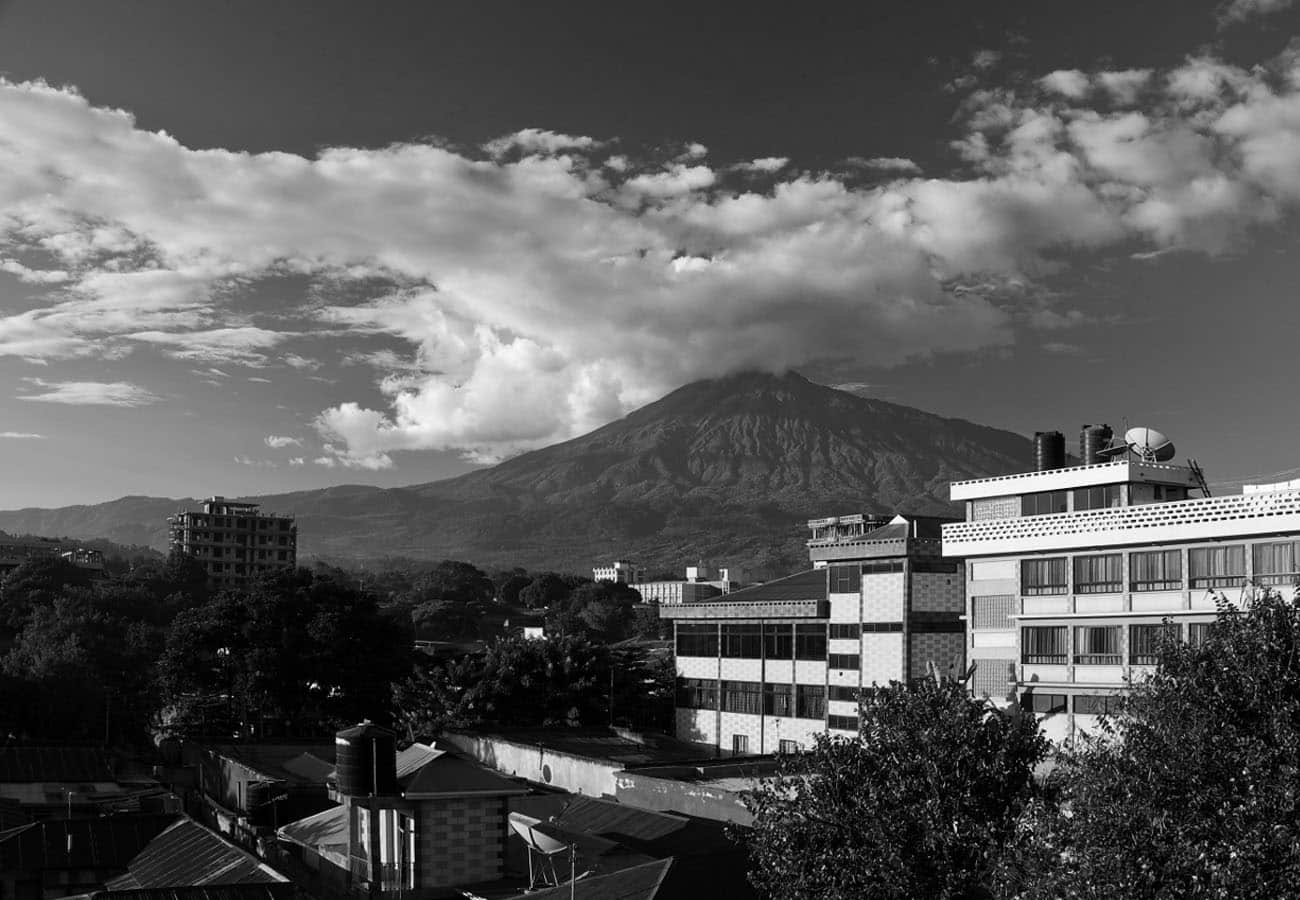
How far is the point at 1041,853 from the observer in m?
13.5

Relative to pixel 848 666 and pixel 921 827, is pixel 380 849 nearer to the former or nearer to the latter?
pixel 921 827

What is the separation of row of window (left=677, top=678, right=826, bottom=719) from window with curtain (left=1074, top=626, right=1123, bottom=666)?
48.1 ft

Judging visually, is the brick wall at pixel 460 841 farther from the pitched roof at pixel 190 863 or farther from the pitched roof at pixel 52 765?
the pitched roof at pixel 52 765

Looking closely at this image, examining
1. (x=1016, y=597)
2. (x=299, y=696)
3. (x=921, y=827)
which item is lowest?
(x=299, y=696)

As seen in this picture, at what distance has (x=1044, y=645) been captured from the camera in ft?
106

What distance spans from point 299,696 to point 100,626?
34.0 m

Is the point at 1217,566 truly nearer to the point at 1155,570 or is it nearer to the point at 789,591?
the point at 1155,570

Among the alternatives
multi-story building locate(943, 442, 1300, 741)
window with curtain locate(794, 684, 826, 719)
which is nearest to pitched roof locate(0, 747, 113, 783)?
window with curtain locate(794, 684, 826, 719)

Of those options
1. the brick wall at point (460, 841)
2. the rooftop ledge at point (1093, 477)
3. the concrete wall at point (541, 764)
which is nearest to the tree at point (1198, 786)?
the brick wall at point (460, 841)

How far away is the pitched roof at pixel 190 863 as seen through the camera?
2077 cm

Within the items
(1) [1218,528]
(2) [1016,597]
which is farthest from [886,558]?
(1) [1218,528]

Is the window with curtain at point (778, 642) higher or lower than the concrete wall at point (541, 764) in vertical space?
higher

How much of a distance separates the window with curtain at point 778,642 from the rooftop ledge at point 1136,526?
1168cm

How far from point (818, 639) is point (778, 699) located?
3561 mm
